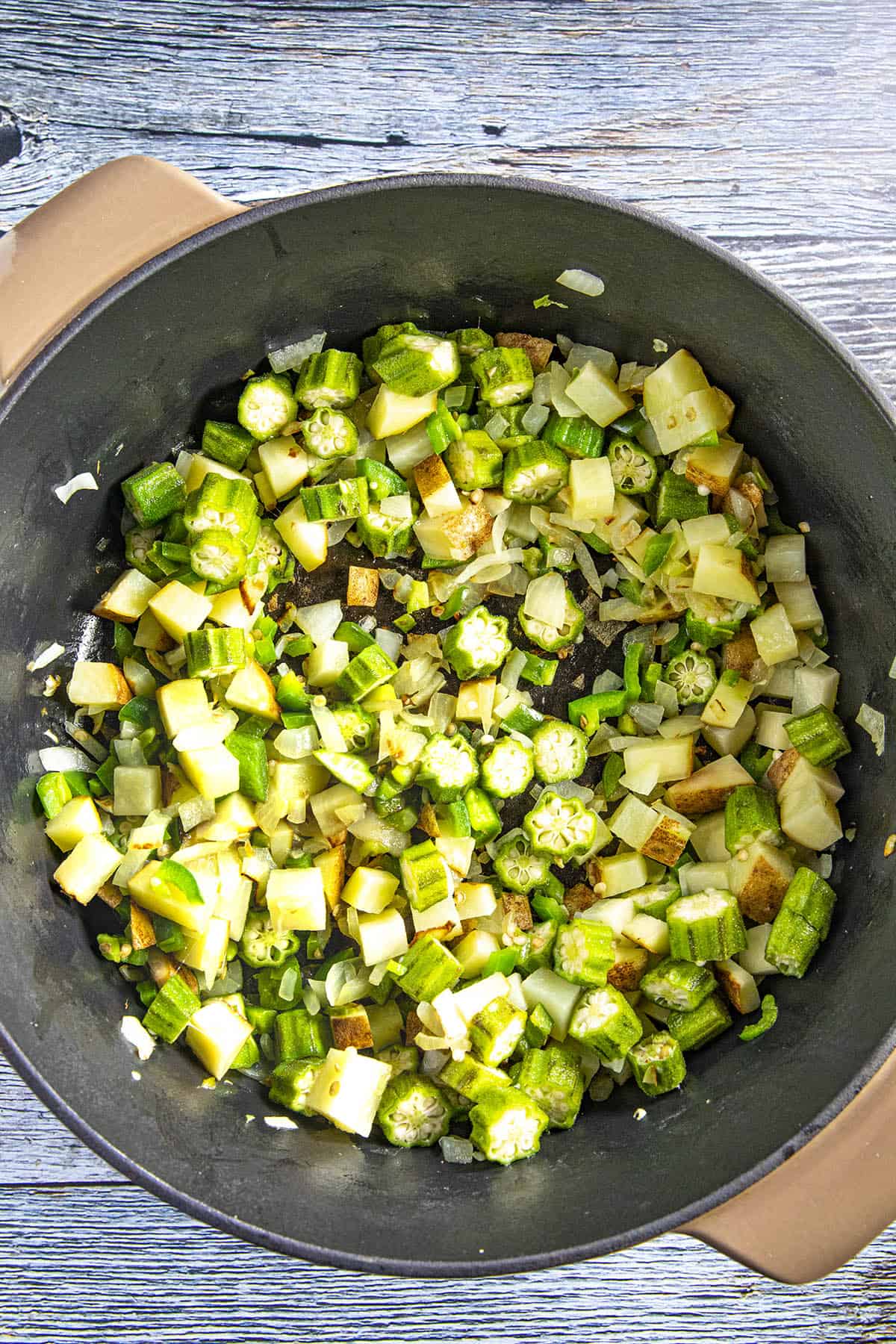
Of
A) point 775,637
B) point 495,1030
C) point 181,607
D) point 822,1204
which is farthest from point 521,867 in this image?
point 181,607

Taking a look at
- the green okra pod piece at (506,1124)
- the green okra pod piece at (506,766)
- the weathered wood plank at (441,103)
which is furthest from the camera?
the weathered wood plank at (441,103)

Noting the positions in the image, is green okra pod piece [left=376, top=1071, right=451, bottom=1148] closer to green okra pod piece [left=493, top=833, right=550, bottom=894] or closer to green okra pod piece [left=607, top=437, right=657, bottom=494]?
green okra pod piece [left=493, top=833, right=550, bottom=894]

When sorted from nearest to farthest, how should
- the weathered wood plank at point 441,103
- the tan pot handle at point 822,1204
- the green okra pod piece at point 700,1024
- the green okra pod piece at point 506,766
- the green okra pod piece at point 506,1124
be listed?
1. the tan pot handle at point 822,1204
2. the green okra pod piece at point 506,1124
3. the green okra pod piece at point 700,1024
4. the green okra pod piece at point 506,766
5. the weathered wood plank at point 441,103

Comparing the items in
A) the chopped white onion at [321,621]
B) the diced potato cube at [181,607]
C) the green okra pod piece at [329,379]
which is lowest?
the chopped white onion at [321,621]

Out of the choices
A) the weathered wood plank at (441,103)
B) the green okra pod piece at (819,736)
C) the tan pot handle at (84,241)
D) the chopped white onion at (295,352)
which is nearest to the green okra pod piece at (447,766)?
the green okra pod piece at (819,736)

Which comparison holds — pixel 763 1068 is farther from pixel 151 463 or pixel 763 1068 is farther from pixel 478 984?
pixel 151 463

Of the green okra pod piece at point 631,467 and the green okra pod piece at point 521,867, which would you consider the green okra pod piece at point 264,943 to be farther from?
the green okra pod piece at point 631,467
